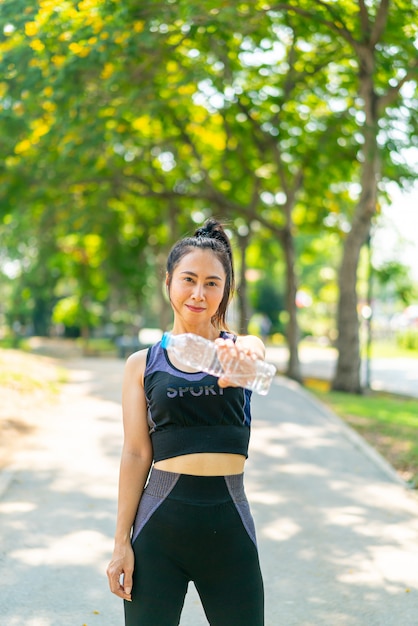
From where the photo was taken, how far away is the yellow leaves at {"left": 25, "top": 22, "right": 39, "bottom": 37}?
9.77m

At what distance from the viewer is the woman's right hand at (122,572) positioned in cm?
283

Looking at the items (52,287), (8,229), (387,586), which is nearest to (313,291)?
(52,287)

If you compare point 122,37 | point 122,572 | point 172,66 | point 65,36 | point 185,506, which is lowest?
point 122,572

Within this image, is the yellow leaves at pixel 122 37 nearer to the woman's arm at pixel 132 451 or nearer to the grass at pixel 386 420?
the grass at pixel 386 420

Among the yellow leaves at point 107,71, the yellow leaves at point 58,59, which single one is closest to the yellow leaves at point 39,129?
the yellow leaves at point 107,71

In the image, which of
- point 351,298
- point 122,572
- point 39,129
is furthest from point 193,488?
point 351,298

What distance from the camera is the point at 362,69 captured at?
609 inches

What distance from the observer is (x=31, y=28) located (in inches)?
388

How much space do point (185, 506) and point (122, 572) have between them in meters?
0.30

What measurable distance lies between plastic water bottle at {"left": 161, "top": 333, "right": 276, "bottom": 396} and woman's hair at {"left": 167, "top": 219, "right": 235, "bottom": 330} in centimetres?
38

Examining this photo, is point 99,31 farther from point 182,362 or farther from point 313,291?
point 313,291

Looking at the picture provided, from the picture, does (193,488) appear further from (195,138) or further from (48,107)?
(195,138)

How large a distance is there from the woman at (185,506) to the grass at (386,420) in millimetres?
6132

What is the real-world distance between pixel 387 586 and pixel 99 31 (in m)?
7.48
